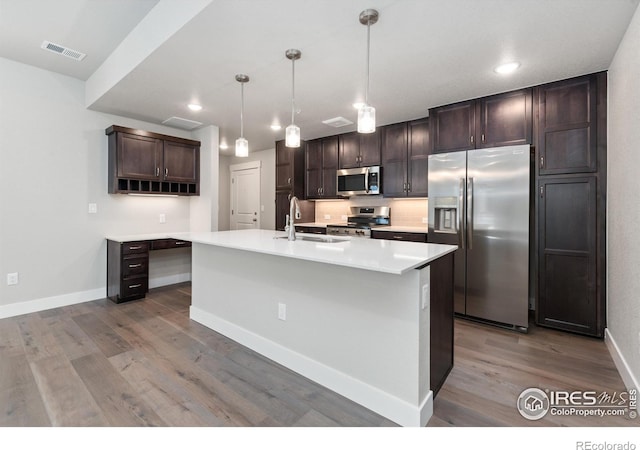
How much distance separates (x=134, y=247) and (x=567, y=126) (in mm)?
4881

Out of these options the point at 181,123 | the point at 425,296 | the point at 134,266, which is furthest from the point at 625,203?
the point at 181,123

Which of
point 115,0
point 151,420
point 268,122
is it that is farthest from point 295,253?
point 268,122

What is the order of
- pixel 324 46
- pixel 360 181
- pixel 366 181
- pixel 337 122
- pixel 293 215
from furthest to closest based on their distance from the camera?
→ pixel 360 181 → pixel 366 181 → pixel 337 122 → pixel 293 215 → pixel 324 46

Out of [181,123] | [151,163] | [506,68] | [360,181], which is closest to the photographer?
[506,68]

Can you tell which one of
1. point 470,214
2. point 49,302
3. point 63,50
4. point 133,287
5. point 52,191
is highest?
point 63,50

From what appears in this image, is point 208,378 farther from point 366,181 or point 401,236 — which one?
point 366,181

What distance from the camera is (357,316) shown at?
1.93 m

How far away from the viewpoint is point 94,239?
13.1ft

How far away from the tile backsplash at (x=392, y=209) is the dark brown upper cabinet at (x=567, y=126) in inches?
64.9

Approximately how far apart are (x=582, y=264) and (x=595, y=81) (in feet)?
5.44

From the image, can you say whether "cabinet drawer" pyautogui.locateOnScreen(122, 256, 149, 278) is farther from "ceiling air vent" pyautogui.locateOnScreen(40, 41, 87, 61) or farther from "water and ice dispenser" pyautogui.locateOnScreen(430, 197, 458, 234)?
"water and ice dispenser" pyautogui.locateOnScreen(430, 197, 458, 234)

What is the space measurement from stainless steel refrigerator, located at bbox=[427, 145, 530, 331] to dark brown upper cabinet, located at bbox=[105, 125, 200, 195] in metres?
3.42

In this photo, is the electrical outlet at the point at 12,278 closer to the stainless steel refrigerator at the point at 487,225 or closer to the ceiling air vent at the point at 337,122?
the ceiling air vent at the point at 337,122

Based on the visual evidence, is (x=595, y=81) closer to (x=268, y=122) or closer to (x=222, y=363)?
(x=268, y=122)
